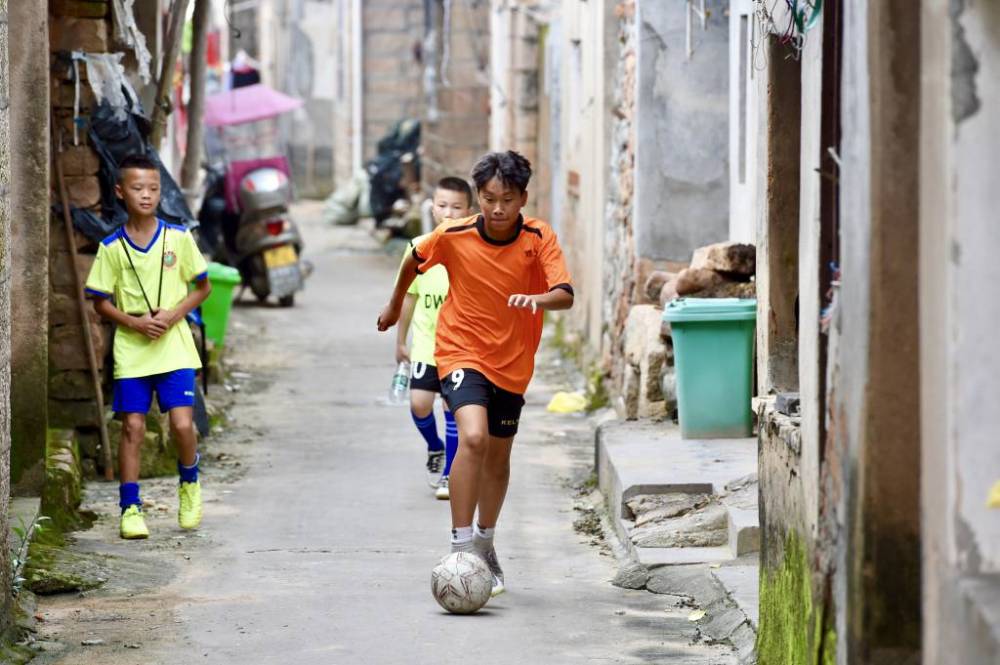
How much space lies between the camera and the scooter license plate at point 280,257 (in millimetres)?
17312

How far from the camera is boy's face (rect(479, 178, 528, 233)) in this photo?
6238mm

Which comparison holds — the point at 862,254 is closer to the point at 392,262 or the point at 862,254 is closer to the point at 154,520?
the point at 154,520

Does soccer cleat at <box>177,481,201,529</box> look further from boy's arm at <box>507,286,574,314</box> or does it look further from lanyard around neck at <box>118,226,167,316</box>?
boy's arm at <box>507,286,574,314</box>

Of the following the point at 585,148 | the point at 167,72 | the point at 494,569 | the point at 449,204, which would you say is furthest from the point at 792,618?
the point at 585,148

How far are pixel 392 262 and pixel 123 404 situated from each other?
604 inches

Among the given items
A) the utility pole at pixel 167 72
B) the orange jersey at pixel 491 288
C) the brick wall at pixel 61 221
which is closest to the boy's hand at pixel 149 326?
the brick wall at pixel 61 221

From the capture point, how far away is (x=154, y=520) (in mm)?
8188

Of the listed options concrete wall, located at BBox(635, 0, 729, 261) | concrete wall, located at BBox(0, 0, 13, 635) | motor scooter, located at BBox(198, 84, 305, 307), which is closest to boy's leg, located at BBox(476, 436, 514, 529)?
concrete wall, located at BBox(0, 0, 13, 635)

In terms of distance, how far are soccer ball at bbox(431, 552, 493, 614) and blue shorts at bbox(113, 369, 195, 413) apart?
192 cm

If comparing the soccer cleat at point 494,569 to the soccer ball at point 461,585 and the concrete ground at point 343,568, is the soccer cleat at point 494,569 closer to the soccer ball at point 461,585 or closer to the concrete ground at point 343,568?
the concrete ground at point 343,568

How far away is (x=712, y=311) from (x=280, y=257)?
9459 mm

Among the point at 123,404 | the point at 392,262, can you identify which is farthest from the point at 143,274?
the point at 392,262

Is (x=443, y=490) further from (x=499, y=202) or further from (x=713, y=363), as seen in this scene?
(x=499, y=202)

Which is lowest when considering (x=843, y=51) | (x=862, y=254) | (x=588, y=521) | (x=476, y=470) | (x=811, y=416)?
(x=588, y=521)
